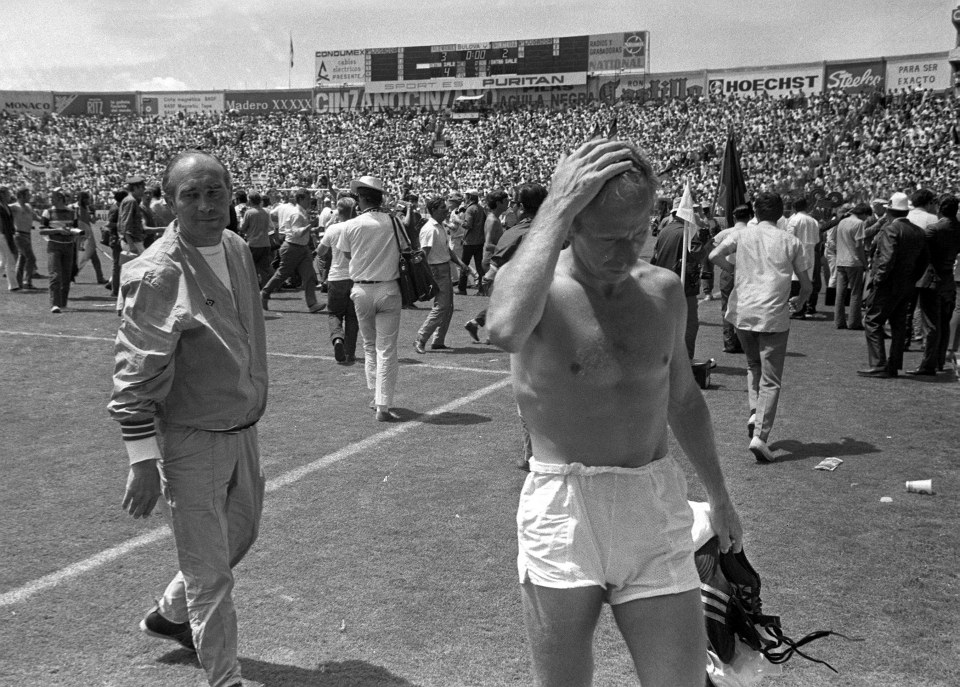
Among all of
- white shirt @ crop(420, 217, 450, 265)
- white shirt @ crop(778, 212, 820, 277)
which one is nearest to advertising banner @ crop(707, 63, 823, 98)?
white shirt @ crop(778, 212, 820, 277)

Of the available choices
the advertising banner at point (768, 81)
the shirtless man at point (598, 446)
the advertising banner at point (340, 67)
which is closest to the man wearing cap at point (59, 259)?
the shirtless man at point (598, 446)

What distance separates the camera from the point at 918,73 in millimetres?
45156

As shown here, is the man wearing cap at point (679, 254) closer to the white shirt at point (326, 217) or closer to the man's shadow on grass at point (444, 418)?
the man's shadow on grass at point (444, 418)

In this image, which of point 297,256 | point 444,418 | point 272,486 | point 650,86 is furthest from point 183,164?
point 650,86

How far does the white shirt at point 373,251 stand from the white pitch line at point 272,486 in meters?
1.29

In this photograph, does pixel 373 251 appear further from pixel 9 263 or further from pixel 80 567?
pixel 9 263

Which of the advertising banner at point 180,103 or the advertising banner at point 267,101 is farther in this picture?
the advertising banner at point 180,103

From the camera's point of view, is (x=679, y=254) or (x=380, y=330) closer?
(x=380, y=330)

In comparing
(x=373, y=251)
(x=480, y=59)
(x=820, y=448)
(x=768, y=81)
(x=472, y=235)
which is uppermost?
(x=480, y=59)

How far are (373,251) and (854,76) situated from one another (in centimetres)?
4542

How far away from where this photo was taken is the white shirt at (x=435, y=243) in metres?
12.6

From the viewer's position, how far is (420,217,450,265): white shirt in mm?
12641

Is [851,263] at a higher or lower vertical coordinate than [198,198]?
lower

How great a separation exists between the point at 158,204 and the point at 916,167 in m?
27.7
